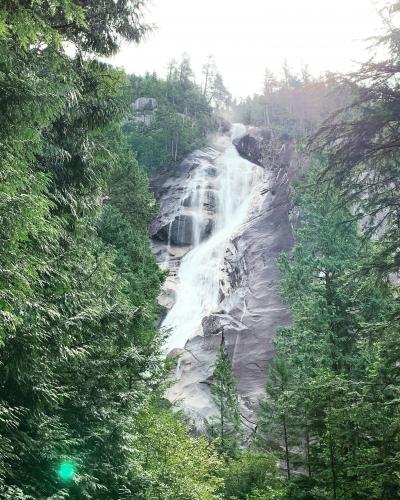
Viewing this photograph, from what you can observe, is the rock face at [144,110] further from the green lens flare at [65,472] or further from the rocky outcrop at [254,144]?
the green lens flare at [65,472]

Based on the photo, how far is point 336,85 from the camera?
31.4ft

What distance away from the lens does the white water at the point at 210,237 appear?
39.3m

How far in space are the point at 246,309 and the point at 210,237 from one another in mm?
16126

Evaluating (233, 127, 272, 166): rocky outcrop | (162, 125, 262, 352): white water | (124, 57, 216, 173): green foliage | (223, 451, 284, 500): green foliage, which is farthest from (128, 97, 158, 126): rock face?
(223, 451, 284, 500): green foliage

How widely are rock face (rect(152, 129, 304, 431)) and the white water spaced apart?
1331 millimetres

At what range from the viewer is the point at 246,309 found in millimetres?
35906

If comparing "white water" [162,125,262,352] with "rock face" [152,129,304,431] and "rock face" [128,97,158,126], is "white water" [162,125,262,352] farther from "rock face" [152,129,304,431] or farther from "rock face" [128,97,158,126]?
"rock face" [128,97,158,126]

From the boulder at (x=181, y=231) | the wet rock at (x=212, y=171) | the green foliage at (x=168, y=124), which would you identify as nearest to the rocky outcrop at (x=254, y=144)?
the green foliage at (x=168, y=124)

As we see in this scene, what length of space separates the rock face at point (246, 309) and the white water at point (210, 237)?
1331 mm

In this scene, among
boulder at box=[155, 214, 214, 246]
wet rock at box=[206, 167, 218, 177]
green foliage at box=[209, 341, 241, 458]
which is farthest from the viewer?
wet rock at box=[206, 167, 218, 177]

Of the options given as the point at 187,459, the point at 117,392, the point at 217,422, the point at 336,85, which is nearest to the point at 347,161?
the point at 336,85

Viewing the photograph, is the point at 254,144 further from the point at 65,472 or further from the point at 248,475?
the point at 65,472

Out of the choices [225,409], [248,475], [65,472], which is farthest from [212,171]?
[65,472]

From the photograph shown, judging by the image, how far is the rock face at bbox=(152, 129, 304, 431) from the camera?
30734 mm
